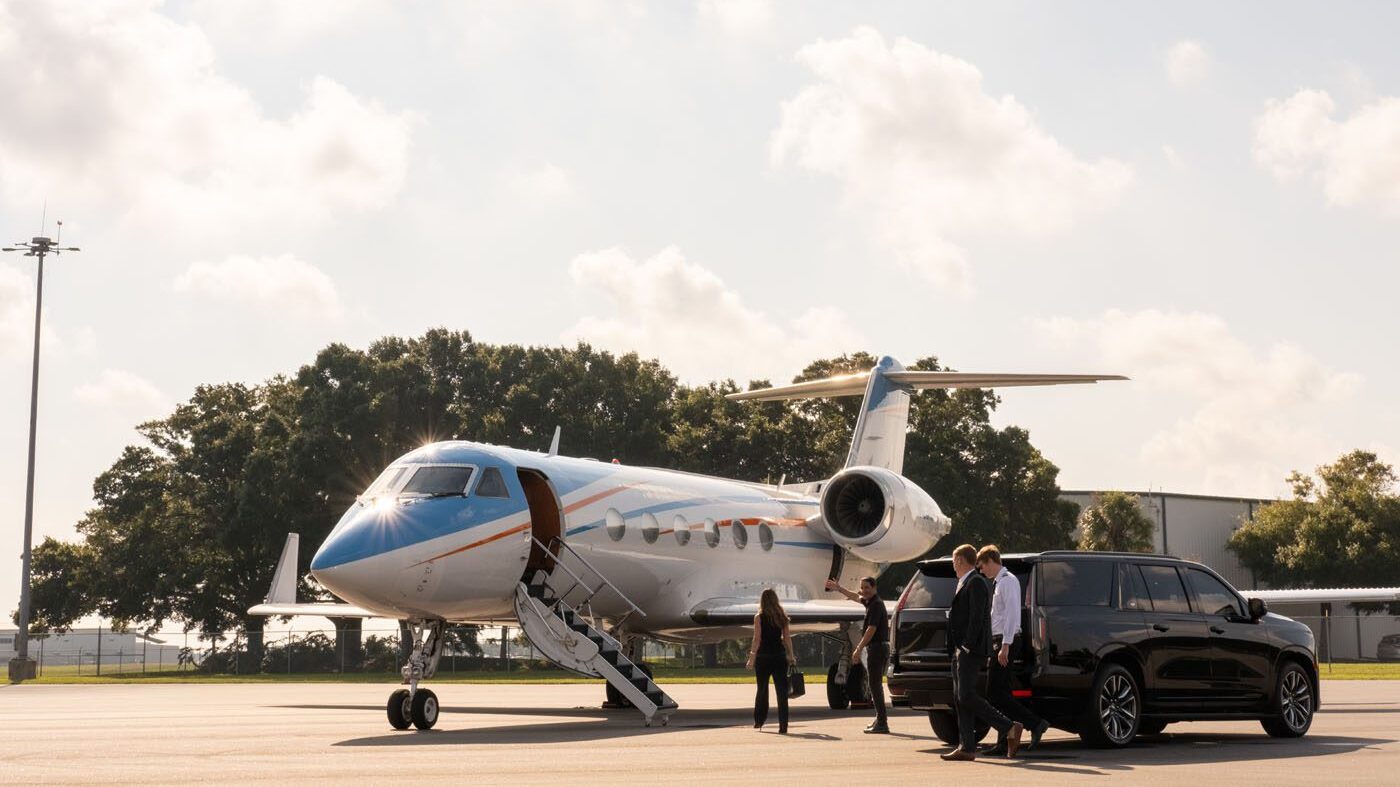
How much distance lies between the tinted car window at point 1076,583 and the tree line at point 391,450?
42186 millimetres

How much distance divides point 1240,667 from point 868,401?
1630 cm

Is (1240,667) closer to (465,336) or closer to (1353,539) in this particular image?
(465,336)

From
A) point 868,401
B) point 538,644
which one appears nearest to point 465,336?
point 868,401

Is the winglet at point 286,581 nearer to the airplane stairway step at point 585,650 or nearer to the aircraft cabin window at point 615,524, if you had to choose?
the aircraft cabin window at point 615,524

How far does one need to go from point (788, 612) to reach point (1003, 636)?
34.1ft

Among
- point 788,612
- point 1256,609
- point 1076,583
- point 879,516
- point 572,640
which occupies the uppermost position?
point 879,516

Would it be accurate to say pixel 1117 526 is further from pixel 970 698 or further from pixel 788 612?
pixel 970 698

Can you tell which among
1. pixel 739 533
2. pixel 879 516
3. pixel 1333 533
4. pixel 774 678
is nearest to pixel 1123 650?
pixel 774 678

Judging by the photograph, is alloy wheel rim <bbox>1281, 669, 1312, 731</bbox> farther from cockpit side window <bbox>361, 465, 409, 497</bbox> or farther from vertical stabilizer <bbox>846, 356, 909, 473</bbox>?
vertical stabilizer <bbox>846, 356, 909, 473</bbox>

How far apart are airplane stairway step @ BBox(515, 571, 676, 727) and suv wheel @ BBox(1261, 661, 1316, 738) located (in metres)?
7.04

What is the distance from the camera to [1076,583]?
14125mm

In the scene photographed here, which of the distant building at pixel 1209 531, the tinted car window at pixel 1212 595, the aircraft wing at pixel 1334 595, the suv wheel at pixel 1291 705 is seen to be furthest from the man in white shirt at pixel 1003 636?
the distant building at pixel 1209 531

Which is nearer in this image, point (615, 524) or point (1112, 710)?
point (1112, 710)

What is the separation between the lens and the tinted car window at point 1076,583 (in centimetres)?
1393
